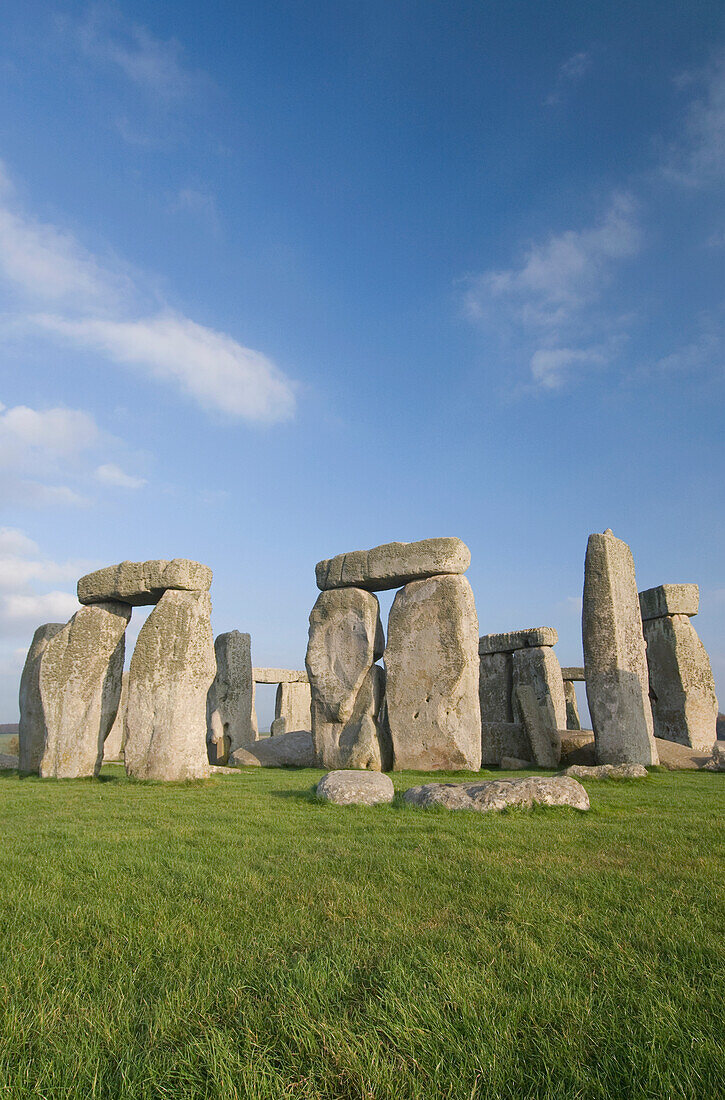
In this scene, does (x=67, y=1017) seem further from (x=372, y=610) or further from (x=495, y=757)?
(x=495, y=757)

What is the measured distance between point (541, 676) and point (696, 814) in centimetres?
1074

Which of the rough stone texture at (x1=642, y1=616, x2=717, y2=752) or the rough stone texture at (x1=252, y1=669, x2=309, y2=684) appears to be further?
the rough stone texture at (x1=252, y1=669, x2=309, y2=684)

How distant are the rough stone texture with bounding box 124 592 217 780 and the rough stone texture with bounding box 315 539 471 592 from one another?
363 cm

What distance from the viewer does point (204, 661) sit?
10211 millimetres

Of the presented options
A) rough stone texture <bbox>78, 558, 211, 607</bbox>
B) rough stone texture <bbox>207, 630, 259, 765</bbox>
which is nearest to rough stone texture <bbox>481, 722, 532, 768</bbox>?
rough stone texture <bbox>207, 630, 259, 765</bbox>

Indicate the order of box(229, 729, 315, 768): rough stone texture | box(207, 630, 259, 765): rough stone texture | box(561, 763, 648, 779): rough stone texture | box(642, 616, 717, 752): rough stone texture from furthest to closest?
box(207, 630, 259, 765): rough stone texture < box(642, 616, 717, 752): rough stone texture < box(229, 729, 315, 768): rough stone texture < box(561, 763, 648, 779): rough stone texture

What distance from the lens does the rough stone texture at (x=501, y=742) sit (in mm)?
13672

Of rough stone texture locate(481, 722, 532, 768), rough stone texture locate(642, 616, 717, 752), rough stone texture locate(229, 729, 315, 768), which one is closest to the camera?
rough stone texture locate(481, 722, 532, 768)

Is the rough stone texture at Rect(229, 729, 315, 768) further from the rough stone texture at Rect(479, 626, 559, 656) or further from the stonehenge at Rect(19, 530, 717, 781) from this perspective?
the rough stone texture at Rect(479, 626, 559, 656)

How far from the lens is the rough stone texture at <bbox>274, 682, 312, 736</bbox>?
23516mm

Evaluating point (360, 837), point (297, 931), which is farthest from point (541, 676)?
point (297, 931)

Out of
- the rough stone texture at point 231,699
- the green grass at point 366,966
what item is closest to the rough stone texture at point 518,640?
the rough stone texture at point 231,699

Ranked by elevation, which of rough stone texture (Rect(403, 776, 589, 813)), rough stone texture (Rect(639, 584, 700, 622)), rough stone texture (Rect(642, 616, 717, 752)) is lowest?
rough stone texture (Rect(403, 776, 589, 813))

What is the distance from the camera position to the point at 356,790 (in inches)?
265
